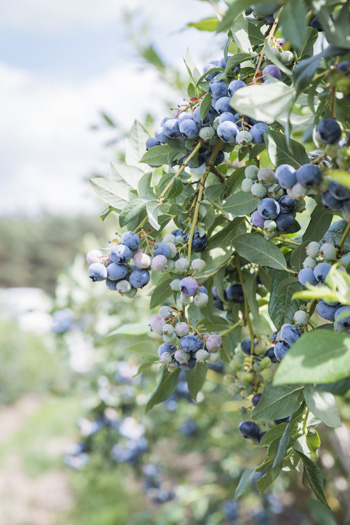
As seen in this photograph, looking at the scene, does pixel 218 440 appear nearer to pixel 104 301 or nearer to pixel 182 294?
pixel 104 301

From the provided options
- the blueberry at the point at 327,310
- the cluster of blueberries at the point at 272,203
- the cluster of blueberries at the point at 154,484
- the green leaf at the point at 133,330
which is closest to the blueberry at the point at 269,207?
the cluster of blueberries at the point at 272,203

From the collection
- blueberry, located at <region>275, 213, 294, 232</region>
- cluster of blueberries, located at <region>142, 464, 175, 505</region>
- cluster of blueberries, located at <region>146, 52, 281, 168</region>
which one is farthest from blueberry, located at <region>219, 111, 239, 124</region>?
cluster of blueberries, located at <region>142, 464, 175, 505</region>

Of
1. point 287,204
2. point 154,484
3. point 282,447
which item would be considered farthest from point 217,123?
point 154,484

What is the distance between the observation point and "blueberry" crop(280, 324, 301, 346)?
0.43 metres

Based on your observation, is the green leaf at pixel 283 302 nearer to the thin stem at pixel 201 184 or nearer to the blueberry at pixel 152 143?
the thin stem at pixel 201 184

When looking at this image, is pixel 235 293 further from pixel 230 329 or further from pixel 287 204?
pixel 287 204

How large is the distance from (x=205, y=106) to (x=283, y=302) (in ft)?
0.70

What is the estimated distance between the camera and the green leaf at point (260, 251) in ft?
1.54

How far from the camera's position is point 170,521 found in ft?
5.84

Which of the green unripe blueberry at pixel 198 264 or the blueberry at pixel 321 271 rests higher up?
the blueberry at pixel 321 271

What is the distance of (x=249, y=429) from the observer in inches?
24.2

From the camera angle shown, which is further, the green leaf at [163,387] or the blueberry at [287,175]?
the green leaf at [163,387]

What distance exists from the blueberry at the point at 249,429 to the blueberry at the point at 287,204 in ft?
1.00

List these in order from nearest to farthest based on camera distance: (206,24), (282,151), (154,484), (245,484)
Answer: (282,151) < (245,484) < (206,24) < (154,484)
